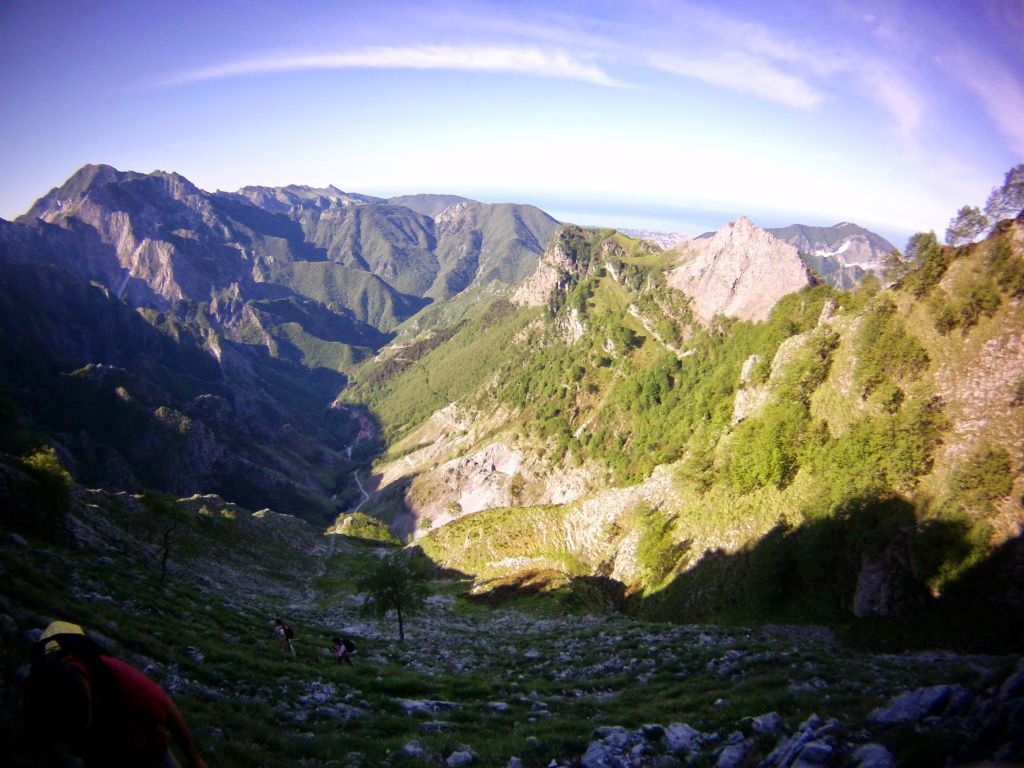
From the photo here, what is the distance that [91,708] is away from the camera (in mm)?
5711

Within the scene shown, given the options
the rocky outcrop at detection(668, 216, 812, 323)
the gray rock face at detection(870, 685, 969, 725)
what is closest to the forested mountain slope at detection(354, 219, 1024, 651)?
the gray rock face at detection(870, 685, 969, 725)

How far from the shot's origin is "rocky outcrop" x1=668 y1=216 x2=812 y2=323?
157750 mm

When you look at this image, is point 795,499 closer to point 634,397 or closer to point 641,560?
point 641,560

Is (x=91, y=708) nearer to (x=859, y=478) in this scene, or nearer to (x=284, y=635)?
(x=284, y=635)

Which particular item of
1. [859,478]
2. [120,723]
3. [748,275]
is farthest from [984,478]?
[748,275]

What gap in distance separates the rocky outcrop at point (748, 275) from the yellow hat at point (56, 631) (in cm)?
17118

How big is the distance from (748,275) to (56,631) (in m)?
197

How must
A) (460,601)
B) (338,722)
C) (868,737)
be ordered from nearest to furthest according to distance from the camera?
(868,737), (338,722), (460,601)

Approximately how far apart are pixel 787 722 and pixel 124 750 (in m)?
16.3

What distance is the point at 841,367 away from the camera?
59031 mm

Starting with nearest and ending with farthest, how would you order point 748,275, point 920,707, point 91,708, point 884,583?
point 91,708 < point 920,707 < point 884,583 < point 748,275

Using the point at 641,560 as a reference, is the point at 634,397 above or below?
above

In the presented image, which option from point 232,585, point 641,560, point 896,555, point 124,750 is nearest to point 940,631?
point 896,555

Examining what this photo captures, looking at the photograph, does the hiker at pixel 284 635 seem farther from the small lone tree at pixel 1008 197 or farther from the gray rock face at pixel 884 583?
the small lone tree at pixel 1008 197
